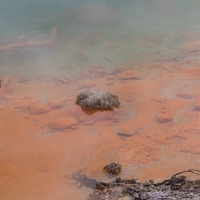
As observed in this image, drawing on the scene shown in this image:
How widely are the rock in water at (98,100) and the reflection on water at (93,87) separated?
0.59ft

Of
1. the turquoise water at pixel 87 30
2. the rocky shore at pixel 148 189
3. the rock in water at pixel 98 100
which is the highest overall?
the turquoise water at pixel 87 30

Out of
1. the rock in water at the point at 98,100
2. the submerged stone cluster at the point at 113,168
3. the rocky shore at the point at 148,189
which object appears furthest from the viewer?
the rock in water at the point at 98,100

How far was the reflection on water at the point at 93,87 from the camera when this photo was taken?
4.95 m

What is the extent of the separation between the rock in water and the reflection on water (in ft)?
0.59

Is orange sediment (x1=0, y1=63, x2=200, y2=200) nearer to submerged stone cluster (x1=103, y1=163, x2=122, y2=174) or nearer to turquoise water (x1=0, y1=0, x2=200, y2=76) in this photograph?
submerged stone cluster (x1=103, y1=163, x2=122, y2=174)

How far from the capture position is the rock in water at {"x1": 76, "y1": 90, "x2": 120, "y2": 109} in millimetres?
6383

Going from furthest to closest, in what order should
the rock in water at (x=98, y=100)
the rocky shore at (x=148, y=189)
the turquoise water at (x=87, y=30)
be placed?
the turquoise water at (x=87, y=30) < the rock in water at (x=98, y=100) < the rocky shore at (x=148, y=189)

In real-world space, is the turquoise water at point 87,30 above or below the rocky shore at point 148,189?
above

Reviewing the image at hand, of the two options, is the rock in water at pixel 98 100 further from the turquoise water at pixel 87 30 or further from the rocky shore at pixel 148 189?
the rocky shore at pixel 148 189

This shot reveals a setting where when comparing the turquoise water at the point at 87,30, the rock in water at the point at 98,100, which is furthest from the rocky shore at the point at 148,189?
the turquoise water at the point at 87,30

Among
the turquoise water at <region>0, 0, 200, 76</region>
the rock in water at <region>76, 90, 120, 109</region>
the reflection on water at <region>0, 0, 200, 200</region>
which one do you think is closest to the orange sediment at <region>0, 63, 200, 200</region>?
the reflection on water at <region>0, 0, 200, 200</region>

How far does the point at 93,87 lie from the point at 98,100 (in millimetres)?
939

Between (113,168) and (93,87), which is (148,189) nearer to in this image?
(113,168)

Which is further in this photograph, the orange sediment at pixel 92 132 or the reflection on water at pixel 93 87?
the reflection on water at pixel 93 87
